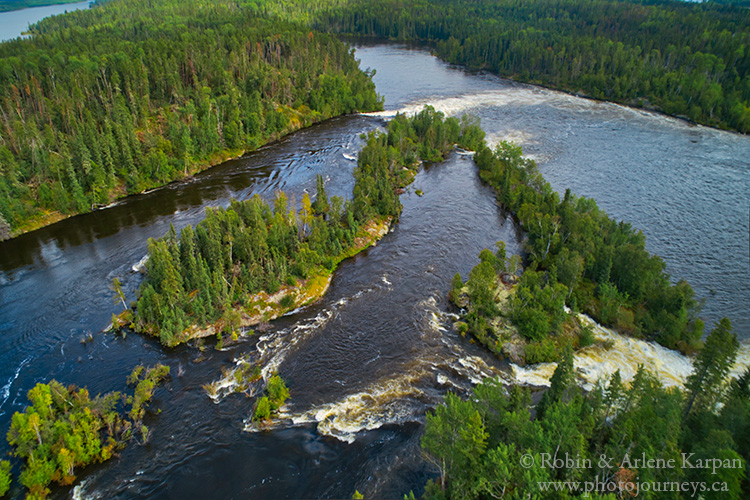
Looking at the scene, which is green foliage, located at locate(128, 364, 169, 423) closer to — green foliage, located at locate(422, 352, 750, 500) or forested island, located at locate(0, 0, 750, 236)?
green foliage, located at locate(422, 352, 750, 500)

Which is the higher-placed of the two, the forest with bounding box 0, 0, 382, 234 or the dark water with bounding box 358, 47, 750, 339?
the forest with bounding box 0, 0, 382, 234

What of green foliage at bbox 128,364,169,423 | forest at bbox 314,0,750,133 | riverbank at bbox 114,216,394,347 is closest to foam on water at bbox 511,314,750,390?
riverbank at bbox 114,216,394,347

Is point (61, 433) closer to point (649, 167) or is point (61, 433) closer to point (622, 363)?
point (622, 363)

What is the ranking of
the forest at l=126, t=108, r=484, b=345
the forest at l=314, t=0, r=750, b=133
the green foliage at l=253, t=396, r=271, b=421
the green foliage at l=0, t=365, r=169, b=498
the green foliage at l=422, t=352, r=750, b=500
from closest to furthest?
the green foliage at l=422, t=352, r=750, b=500 < the green foliage at l=0, t=365, r=169, b=498 < the green foliage at l=253, t=396, r=271, b=421 < the forest at l=126, t=108, r=484, b=345 < the forest at l=314, t=0, r=750, b=133

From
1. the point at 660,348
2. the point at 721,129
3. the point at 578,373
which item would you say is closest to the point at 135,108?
the point at 578,373

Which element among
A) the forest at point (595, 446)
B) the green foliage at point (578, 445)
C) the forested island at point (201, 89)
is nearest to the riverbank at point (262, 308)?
the forest at point (595, 446)

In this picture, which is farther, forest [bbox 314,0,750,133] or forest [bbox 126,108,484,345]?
forest [bbox 314,0,750,133]

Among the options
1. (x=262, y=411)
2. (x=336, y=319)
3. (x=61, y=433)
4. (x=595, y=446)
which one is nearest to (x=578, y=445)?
(x=595, y=446)

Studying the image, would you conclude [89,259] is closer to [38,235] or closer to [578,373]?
[38,235]
